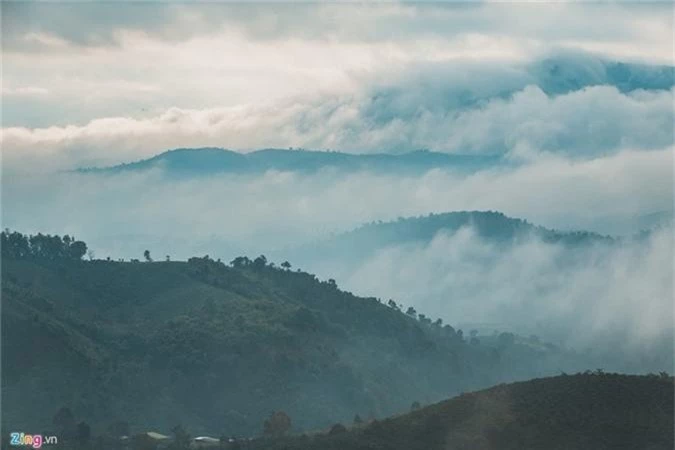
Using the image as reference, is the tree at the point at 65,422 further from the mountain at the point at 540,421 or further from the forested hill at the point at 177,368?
the mountain at the point at 540,421

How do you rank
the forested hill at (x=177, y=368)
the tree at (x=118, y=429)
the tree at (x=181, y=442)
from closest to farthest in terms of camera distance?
1. the tree at (x=181, y=442)
2. the tree at (x=118, y=429)
3. the forested hill at (x=177, y=368)

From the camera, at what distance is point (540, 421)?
112m

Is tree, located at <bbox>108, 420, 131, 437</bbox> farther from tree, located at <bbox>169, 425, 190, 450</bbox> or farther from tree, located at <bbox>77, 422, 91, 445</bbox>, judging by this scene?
tree, located at <bbox>169, 425, 190, 450</bbox>

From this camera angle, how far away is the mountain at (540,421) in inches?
4284

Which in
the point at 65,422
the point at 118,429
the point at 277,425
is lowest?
the point at 277,425

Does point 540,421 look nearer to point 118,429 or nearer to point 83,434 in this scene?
point 83,434

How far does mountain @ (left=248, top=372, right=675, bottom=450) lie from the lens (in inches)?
4284

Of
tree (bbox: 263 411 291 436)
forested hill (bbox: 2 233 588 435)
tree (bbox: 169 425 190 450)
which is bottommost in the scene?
tree (bbox: 169 425 190 450)

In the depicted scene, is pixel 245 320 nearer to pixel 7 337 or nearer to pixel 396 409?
pixel 396 409

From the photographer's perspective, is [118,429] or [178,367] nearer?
[118,429]

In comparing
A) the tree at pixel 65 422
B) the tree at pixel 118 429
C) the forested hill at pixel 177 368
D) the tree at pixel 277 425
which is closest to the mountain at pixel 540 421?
the tree at pixel 277 425

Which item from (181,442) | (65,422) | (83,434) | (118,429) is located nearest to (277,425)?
(181,442)

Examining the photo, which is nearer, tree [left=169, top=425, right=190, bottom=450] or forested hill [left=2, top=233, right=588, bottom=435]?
tree [left=169, top=425, right=190, bottom=450]

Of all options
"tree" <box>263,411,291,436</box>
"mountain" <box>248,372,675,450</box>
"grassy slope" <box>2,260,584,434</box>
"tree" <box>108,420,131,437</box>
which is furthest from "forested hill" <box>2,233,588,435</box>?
"mountain" <box>248,372,675,450</box>
